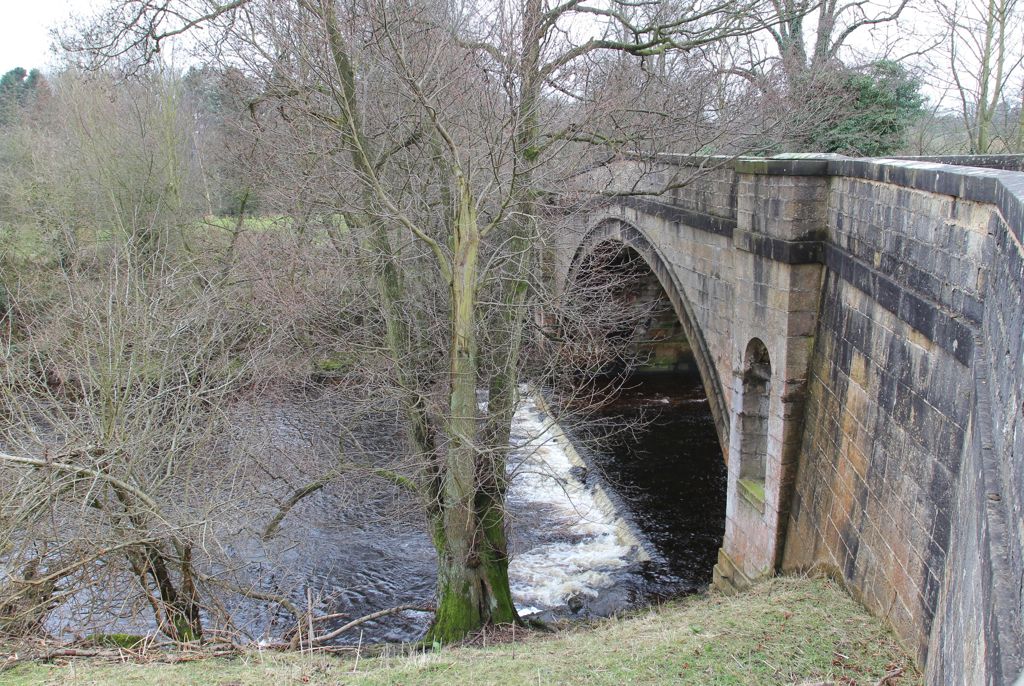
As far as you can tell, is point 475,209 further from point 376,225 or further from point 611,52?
point 611,52

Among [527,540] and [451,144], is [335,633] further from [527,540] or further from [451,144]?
[527,540]

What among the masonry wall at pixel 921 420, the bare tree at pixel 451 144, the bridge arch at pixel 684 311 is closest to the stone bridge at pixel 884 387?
the masonry wall at pixel 921 420

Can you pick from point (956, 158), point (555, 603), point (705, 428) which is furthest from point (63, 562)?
point (705, 428)

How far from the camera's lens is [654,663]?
5.73m

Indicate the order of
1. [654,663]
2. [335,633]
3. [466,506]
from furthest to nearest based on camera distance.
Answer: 1. [466,506]
2. [335,633]
3. [654,663]

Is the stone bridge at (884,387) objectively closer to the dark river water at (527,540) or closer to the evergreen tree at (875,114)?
the dark river water at (527,540)

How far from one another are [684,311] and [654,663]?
839cm

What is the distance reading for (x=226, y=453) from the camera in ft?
34.5

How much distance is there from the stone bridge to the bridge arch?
0.24 m

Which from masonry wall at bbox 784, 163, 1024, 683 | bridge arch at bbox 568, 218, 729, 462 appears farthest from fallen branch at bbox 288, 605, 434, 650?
bridge arch at bbox 568, 218, 729, 462

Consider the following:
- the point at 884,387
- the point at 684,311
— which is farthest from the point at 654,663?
the point at 684,311

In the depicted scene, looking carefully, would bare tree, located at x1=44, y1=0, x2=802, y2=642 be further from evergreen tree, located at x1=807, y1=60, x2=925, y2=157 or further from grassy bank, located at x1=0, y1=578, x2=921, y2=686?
evergreen tree, located at x1=807, y1=60, x2=925, y2=157

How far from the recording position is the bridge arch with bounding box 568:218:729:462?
38.4 ft

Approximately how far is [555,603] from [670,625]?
5.12 metres
